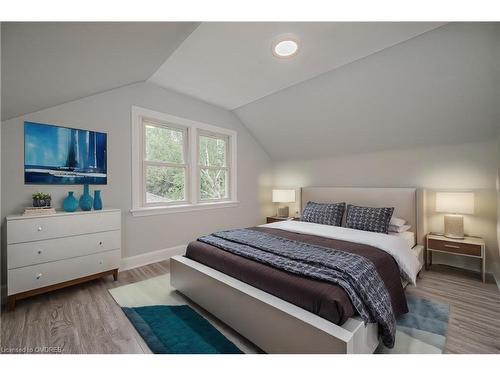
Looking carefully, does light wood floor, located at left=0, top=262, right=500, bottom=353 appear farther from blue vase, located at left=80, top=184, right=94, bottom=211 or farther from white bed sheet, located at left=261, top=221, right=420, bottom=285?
blue vase, located at left=80, top=184, right=94, bottom=211

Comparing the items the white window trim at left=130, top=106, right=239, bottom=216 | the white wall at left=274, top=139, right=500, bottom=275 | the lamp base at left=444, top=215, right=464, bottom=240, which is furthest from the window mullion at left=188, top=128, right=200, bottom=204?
the lamp base at left=444, top=215, right=464, bottom=240

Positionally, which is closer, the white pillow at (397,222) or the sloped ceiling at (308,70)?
the sloped ceiling at (308,70)

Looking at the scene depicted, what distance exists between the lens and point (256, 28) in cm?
195

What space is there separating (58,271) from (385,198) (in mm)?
4008

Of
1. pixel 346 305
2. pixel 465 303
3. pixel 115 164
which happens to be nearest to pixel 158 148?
pixel 115 164

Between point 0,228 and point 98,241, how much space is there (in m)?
0.78

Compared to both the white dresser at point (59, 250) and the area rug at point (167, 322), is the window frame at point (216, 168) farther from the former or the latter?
the area rug at point (167, 322)

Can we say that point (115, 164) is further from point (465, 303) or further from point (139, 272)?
point (465, 303)

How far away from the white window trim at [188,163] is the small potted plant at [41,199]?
33.0 inches

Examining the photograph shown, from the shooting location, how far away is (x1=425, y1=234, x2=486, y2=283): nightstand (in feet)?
8.16

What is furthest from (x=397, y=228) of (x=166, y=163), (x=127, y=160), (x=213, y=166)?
(x=127, y=160)

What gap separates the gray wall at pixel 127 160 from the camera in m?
2.17

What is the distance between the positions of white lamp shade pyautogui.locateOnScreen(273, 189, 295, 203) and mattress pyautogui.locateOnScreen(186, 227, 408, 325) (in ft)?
5.84

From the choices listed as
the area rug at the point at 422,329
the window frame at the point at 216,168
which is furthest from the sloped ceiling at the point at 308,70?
the area rug at the point at 422,329
